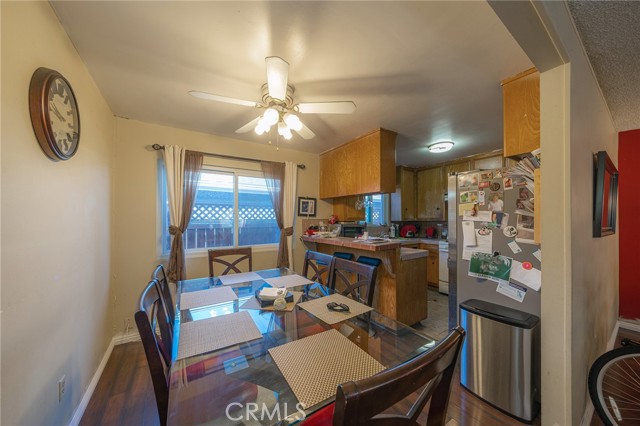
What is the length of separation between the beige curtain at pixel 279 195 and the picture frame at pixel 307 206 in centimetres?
35

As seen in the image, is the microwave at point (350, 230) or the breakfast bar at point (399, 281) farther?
the microwave at point (350, 230)

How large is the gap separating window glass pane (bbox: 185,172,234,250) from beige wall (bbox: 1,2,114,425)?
1072 mm

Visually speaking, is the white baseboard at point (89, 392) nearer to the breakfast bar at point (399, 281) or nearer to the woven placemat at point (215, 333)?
the woven placemat at point (215, 333)

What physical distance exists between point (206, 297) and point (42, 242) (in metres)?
0.85

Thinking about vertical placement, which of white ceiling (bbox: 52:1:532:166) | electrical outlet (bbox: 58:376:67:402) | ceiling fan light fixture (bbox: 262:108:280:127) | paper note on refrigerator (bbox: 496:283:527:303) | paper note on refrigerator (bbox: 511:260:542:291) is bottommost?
electrical outlet (bbox: 58:376:67:402)

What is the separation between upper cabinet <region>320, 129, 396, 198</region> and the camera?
8.93 feet

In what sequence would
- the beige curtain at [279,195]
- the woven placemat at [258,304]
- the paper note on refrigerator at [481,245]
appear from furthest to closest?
the beige curtain at [279,195] < the paper note on refrigerator at [481,245] < the woven placemat at [258,304]

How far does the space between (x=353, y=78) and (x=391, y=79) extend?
290mm

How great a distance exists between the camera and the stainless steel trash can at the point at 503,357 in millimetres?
1396

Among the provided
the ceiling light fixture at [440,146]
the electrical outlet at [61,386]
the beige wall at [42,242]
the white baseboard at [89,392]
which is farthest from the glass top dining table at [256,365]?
the ceiling light fixture at [440,146]

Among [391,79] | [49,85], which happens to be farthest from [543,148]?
[49,85]

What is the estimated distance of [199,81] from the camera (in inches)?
69.6

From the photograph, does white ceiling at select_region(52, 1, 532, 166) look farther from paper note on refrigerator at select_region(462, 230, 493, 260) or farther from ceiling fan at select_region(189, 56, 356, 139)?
paper note on refrigerator at select_region(462, 230, 493, 260)

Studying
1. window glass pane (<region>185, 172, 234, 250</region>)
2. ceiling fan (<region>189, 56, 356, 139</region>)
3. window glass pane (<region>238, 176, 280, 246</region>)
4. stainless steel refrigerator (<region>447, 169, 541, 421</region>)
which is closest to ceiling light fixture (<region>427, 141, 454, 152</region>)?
stainless steel refrigerator (<region>447, 169, 541, 421</region>)
